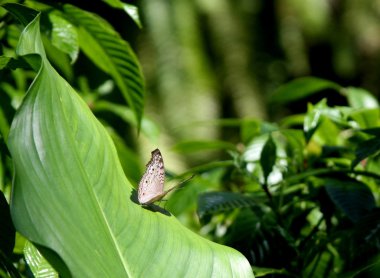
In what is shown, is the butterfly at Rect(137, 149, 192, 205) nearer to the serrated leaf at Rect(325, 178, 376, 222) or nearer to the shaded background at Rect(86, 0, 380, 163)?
the serrated leaf at Rect(325, 178, 376, 222)

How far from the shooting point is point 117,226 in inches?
26.2

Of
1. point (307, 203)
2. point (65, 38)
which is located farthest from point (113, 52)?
point (307, 203)

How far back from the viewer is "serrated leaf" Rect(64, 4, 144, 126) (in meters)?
1.04

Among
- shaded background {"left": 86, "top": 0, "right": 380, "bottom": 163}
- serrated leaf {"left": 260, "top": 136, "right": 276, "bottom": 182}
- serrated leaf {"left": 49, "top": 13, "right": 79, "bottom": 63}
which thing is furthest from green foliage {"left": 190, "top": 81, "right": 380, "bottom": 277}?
shaded background {"left": 86, "top": 0, "right": 380, "bottom": 163}

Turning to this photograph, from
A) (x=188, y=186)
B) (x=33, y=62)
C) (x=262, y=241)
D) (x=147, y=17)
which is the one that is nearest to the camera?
(x=33, y=62)

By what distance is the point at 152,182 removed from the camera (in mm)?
777

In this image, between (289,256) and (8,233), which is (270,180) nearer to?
(289,256)

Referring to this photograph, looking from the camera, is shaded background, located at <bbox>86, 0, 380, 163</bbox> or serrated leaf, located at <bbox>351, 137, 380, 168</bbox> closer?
serrated leaf, located at <bbox>351, 137, 380, 168</bbox>

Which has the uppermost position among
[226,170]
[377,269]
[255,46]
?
[377,269]

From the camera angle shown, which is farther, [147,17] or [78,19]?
[147,17]

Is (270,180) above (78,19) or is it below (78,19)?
below

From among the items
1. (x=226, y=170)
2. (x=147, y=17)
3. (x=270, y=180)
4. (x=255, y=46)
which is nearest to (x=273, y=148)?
(x=270, y=180)

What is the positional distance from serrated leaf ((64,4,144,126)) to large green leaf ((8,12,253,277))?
36 centimetres

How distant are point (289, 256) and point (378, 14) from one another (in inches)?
264
